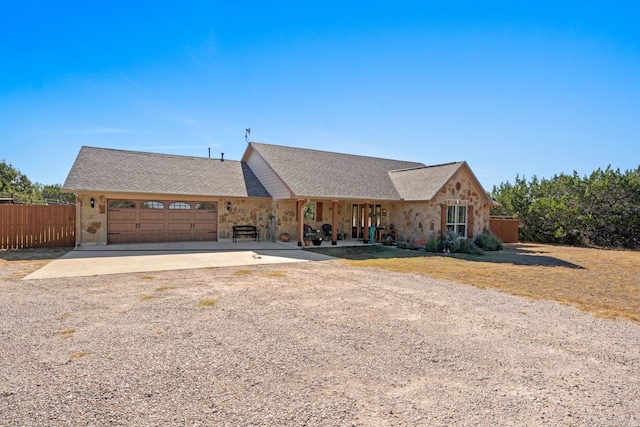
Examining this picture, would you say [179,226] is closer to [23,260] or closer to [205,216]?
[205,216]

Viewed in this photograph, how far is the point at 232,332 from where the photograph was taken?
5.09 m

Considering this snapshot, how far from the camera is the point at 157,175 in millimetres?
17859

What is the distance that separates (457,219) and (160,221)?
15.2m

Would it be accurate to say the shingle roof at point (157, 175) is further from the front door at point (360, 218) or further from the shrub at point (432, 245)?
the shrub at point (432, 245)

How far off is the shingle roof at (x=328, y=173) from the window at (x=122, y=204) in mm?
6801

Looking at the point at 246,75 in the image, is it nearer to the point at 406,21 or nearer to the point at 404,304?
the point at 406,21

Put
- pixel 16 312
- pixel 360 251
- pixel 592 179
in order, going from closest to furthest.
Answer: pixel 16 312 < pixel 360 251 < pixel 592 179

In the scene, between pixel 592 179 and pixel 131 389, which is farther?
pixel 592 179

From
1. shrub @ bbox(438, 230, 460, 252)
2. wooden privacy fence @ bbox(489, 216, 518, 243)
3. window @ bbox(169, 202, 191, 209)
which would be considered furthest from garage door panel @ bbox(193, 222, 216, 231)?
wooden privacy fence @ bbox(489, 216, 518, 243)

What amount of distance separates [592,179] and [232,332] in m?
24.5

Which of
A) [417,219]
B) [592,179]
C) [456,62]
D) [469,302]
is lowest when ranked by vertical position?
[469,302]

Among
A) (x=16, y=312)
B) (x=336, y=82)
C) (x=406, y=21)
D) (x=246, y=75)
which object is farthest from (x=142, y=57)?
(x=16, y=312)

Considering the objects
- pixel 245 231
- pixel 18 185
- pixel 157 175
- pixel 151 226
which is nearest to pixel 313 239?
pixel 245 231

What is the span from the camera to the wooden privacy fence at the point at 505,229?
2212 centimetres
